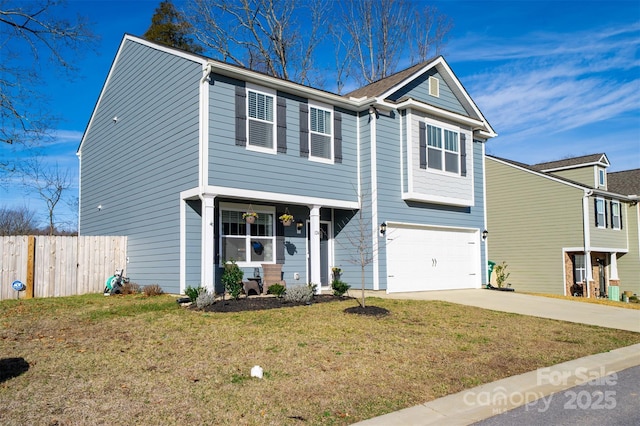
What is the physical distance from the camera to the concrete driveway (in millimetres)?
11578

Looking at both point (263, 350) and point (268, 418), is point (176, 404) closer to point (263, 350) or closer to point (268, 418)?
point (268, 418)

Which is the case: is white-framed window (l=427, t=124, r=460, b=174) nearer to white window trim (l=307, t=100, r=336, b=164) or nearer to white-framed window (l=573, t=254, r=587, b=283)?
white window trim (l=307, t=100, r=336, b=164)

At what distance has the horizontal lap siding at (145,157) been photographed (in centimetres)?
1299

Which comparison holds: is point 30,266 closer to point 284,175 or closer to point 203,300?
point 203,300

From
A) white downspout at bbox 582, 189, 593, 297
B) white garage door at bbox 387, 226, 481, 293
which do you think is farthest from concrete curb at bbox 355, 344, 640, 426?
white downspout at bbox 582, 189, 593, 297

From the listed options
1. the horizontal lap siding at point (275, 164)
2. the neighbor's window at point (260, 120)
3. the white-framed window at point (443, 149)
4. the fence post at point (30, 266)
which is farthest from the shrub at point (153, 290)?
the white-framed window at point (443, 149)

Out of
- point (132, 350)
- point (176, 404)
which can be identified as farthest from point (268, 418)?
point (132, 350)

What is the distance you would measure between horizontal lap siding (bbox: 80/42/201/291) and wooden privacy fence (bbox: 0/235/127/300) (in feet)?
2.23

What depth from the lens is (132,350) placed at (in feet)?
23.0

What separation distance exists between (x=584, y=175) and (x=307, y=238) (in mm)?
18699

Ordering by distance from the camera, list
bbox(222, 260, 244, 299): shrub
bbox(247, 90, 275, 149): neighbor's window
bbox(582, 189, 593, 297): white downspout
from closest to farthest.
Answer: bbox(222, 260, 244, 299): shrub
bbox(247, 90, 275, 149): neighbor's window
bbox(582, 189, 593, 297): white downspout

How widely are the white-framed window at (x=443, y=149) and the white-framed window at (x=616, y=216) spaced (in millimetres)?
12912

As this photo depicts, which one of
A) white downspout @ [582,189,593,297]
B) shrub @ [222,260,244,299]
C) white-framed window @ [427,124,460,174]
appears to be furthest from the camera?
white downspout @ [582,189,593,297]

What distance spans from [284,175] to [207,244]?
3047 millimetres
